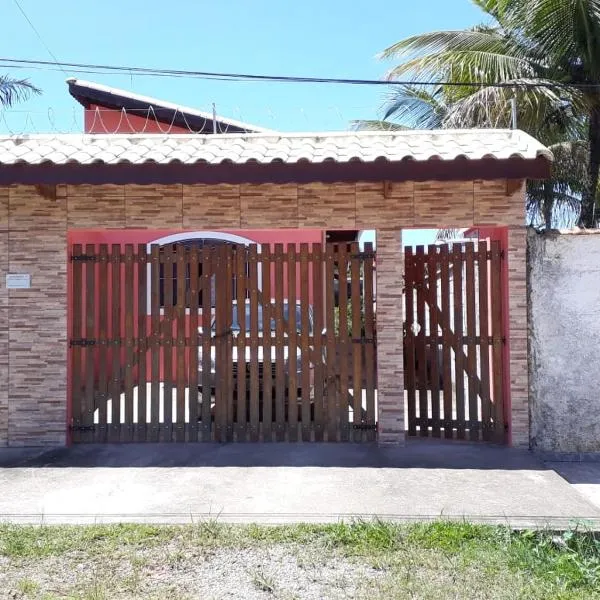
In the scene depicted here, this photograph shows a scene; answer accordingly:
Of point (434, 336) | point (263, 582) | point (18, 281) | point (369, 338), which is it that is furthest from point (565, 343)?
point (18, 281)

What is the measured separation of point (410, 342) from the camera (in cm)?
643

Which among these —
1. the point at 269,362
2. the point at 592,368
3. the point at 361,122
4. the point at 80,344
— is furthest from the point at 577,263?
the point at 361,122

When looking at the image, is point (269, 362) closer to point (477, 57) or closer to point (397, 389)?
point (397, 389)

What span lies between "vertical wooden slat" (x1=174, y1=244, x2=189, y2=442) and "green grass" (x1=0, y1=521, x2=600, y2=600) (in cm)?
221

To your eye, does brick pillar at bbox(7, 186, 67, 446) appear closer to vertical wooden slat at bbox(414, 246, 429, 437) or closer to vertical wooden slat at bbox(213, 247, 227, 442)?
vertical wooden slat at bbox(213, 247, 227, 442)

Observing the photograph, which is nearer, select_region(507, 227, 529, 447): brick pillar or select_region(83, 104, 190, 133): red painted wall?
select_region(507, 227, 529, 447): brick pillar

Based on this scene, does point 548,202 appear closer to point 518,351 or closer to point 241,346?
point 518,351

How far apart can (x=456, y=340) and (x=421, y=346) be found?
389 mm

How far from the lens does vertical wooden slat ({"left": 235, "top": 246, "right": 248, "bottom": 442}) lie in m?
6.18

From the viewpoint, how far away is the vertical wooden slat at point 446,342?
621 centimetres

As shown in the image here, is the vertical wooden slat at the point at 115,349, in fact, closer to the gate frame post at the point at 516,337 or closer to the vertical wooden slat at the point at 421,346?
the vertical wooden slat at the point at 421,346

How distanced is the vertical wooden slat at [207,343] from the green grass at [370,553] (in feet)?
7.32

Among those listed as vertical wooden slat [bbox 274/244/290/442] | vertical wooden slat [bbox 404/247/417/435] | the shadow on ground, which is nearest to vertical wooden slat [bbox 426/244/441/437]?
vertical wooden slat [bbox 404/247/417/435]

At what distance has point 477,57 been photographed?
10188 millimetres
